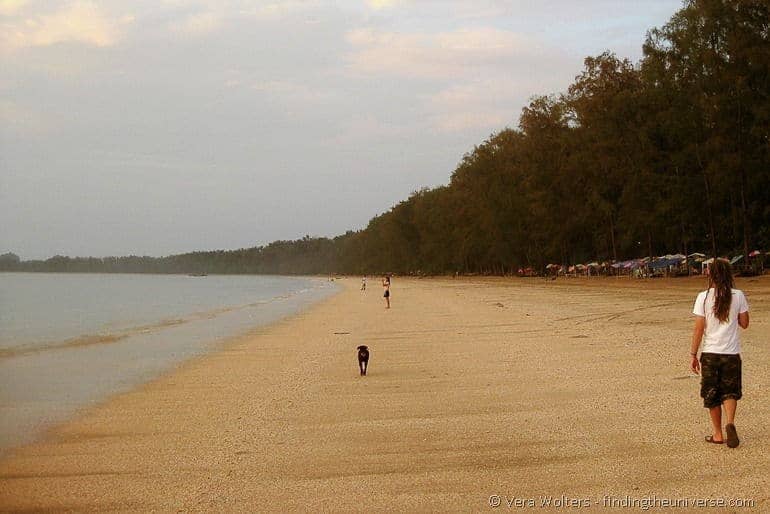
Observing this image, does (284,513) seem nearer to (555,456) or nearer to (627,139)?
(555,456)

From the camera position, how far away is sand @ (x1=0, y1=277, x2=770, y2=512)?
5184 millimetres

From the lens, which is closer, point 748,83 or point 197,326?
point 197,326

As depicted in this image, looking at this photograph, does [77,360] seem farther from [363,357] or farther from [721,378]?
[721,378]

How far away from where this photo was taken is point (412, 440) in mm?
6723

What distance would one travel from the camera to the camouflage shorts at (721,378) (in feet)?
19.9

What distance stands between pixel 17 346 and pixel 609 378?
1836 centimetres

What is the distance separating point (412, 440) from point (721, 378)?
2.78m

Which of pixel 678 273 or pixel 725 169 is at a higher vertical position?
pixel 725 169

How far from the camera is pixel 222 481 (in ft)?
18.5

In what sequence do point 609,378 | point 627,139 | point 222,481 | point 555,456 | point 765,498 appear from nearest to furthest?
point 765,498, point 222,481, point 555,456, point 609,378, point 627,139

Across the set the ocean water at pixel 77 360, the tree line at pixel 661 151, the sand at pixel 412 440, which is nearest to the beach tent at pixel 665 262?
the tree line at pixel 661 151

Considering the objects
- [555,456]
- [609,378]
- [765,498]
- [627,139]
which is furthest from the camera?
[627,139]

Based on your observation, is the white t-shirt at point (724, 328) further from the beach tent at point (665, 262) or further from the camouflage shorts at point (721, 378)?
the beach tent at point (665, 262)

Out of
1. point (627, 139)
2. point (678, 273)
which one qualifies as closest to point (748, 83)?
point (627, 139)
